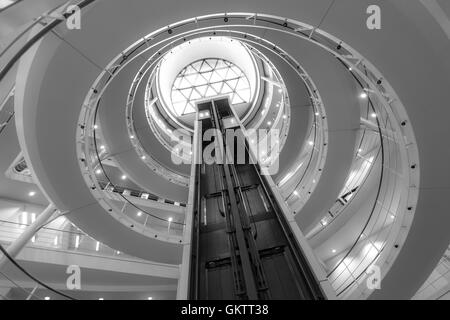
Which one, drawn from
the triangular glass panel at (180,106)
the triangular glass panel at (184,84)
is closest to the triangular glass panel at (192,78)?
the triangular glass panel at (184,84)

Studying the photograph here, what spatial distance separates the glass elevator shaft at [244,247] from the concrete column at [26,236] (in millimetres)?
5044

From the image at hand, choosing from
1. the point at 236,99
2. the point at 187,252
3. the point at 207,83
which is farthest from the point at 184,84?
the point at 187,252

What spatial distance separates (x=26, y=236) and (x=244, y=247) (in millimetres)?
7347

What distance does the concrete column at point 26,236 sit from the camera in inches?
314

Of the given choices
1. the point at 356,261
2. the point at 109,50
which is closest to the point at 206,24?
the point at 109,50

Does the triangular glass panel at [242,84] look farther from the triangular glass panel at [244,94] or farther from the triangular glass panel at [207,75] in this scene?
the triangular glass panel at [207,75]

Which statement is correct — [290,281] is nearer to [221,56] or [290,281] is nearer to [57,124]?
[57,124]

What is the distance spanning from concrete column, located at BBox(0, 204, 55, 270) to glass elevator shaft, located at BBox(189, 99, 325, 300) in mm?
5044

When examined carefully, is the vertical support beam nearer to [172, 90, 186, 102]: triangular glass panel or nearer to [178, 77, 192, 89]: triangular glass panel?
[172, 90, 186, 102]: triangular glass panel

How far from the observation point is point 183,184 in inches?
552

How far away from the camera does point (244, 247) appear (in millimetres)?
4891

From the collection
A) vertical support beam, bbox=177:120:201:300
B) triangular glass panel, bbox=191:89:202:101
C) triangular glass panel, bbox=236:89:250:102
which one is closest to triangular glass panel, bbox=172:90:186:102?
triangular glass panel, bbox=191:89:202:101

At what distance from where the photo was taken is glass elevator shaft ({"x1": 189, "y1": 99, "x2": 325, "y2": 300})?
4184 millimetres
